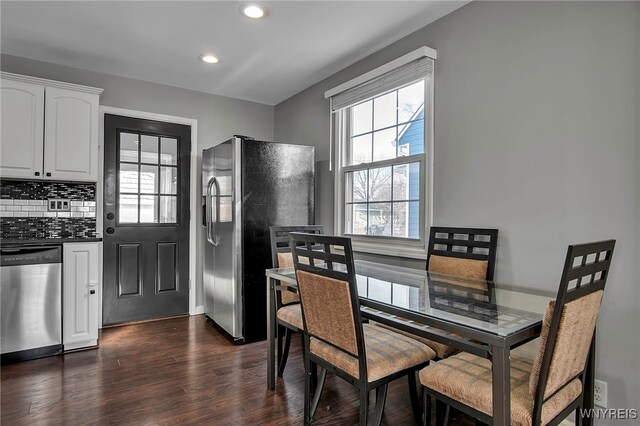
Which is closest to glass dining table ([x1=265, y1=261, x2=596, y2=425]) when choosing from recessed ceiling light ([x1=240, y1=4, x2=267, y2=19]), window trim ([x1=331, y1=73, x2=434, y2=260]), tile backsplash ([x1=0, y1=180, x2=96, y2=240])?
window trim ([x1=331, y1=73, x2=434, y2=260])

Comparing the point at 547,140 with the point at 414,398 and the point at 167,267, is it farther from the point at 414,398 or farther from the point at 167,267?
the point at 167,267

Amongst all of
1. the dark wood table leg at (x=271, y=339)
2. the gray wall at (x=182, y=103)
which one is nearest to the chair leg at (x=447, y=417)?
the dark wood table leg at (x=271, y=339)

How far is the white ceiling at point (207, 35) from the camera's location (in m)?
2.42

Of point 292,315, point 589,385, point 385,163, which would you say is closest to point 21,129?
point 292,315

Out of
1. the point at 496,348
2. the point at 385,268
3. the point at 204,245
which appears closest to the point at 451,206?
the point at 385,268

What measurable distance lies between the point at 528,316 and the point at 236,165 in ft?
8.15

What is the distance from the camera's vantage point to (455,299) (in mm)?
1630

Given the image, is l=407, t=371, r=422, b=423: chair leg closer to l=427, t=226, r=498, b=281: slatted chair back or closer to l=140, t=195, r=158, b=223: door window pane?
l=427, t=226, r=498, b=281: slatted chair back

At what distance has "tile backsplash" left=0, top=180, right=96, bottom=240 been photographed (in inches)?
122

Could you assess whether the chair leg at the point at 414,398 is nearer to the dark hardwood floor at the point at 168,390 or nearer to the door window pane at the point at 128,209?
the dark hardwood floor at the point at 168,390

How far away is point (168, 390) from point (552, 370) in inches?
84.9

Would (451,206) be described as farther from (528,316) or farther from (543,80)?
(528,316)

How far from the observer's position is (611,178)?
5.60ft

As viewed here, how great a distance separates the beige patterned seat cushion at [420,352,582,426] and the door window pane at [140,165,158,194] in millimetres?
3315
